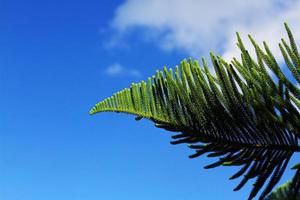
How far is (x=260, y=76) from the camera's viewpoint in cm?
312

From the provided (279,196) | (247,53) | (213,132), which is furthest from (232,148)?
(279,196)

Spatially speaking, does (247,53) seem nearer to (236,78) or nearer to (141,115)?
(236,78)

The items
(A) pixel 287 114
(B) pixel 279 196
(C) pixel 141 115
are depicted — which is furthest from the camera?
(B) pixel 279 196

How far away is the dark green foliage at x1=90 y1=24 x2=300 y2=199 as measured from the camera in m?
3.06

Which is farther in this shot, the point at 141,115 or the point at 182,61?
the point at 141,115

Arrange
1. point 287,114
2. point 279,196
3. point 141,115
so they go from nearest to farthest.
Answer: point 287,114
point 141,115
point 279,196

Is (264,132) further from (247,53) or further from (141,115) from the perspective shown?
(141,115)

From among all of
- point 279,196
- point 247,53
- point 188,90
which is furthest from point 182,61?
point 279,196

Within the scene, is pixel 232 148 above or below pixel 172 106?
below

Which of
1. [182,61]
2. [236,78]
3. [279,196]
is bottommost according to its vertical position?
[279,196]

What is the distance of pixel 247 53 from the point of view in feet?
10.6

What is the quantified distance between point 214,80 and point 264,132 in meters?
0.40

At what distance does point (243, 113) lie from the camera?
315 cm

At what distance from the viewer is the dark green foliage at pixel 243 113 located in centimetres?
306
